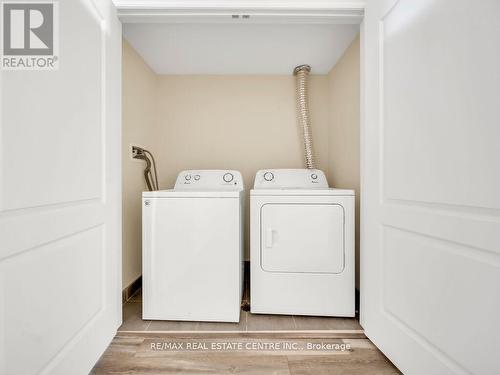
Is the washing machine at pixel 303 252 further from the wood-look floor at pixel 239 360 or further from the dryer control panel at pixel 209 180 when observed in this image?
the dryer control panel at pixel 209 180

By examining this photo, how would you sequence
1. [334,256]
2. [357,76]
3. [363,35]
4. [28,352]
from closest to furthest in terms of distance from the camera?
1. [28,352]
2. [363,35]
3. [334,256]
4. [357,76]

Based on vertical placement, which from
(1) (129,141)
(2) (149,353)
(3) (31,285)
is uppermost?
(1) (129,141)

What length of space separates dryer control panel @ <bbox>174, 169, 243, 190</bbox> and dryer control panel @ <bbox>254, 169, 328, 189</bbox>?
0.18 meters

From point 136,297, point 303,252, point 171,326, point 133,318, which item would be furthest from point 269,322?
point 136,297

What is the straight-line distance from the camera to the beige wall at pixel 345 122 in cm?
181

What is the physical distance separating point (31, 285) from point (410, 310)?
4.66 feet

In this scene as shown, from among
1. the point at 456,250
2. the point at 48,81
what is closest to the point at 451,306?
the point at 456,250

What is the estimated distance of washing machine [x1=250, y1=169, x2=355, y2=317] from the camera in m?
1.56

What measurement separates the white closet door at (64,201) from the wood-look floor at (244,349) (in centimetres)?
16

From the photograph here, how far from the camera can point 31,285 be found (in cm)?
79

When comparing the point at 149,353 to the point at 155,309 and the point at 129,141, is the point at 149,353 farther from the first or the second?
the point at 129,141

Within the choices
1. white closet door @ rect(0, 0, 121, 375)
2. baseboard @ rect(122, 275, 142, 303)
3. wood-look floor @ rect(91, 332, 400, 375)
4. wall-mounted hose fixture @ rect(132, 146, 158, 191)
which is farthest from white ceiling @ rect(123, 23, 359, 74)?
wood-look floor @ rect(91, 332, 400, 375)

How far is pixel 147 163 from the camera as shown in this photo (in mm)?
2053
